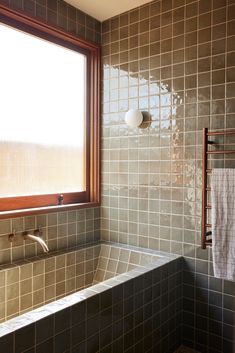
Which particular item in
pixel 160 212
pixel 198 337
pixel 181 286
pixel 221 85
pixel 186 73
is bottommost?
pixel 198 337

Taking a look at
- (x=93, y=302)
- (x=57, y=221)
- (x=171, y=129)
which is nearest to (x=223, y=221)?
(x=171, y=129)

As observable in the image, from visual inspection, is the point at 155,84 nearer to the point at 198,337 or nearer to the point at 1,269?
the point at 1,269

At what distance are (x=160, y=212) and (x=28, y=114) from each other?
3.88 feet

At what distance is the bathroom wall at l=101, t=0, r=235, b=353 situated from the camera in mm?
1882

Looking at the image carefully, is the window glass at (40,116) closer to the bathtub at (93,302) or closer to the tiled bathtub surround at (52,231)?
the tiled bathtub surround at (52,231)

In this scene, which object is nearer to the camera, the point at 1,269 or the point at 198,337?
the point at 1,269

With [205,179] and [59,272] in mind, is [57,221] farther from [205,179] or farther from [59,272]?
[205,179]

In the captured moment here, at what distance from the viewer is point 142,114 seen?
221 cm

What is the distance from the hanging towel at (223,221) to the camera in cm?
167

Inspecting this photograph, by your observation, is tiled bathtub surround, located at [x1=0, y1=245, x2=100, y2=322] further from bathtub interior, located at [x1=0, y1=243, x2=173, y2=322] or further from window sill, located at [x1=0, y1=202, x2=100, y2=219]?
window sill, located at [x1=0, y1=202, x2=100, y2=219]

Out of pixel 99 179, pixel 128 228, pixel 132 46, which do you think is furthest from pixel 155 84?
pixel 128 228

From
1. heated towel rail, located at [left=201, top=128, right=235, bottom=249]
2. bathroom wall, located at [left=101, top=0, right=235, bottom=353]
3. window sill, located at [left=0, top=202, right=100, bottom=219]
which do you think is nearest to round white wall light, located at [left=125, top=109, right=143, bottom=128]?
bathroom wall, located at [left=101, top=0, right=235, bottom=353]

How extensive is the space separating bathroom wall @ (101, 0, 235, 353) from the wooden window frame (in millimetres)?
77

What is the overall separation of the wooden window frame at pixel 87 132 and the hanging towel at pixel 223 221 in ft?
3.43
